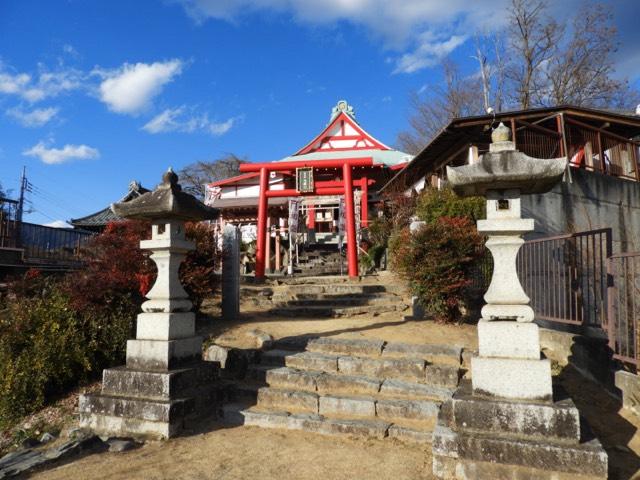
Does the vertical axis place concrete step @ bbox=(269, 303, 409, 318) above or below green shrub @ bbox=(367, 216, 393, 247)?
below

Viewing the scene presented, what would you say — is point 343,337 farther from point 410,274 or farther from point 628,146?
point 628,146

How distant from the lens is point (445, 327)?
716 centimetres

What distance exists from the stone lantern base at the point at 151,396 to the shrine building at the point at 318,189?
8737 mm

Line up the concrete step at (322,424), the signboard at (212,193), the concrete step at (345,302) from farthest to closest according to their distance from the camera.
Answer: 1. the signboard at (212,193)
2. the concrete step at (345,302)
3. the concrete step at (322,424)

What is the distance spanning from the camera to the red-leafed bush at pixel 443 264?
7234mm

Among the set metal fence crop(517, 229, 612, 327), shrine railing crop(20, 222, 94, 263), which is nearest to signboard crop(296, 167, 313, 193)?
shrine railing crop(20, 222, 94, 263)

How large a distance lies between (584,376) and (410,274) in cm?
307

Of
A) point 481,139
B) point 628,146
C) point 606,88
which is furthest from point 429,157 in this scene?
point 606,88

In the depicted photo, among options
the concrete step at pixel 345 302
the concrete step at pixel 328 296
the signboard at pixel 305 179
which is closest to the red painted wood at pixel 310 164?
the signboard at pixel 305 179

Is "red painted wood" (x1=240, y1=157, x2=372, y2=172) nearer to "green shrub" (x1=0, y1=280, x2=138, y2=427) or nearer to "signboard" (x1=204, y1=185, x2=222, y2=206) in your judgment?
"signboard" (x1=204, y1=185, x2=222, y2=206)

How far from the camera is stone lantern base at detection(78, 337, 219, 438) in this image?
4.36 metres

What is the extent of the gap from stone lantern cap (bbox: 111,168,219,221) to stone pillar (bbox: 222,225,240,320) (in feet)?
11.4

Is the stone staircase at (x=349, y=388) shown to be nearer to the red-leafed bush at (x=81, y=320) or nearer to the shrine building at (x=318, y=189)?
the red-leafed bush at (x=81, y=320)

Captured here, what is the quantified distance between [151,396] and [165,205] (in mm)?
2112
